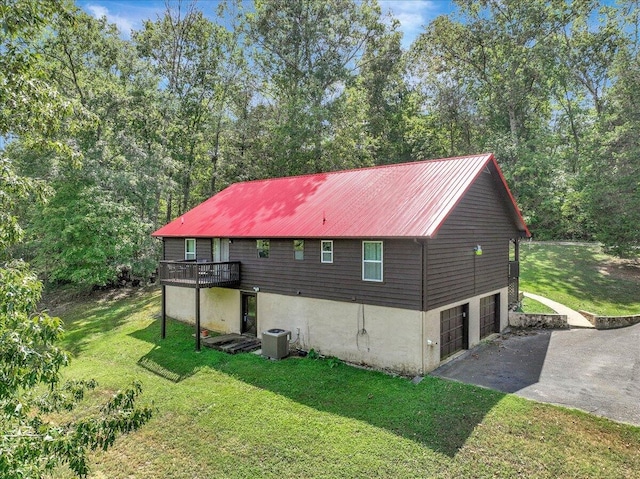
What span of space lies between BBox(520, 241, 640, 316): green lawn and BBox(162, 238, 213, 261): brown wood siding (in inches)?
576

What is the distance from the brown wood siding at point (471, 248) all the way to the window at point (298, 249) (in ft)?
15.3

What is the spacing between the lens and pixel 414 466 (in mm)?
7562

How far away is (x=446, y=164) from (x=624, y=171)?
1429cm

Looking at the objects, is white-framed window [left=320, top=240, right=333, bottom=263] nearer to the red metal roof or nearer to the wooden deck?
the red metal roof

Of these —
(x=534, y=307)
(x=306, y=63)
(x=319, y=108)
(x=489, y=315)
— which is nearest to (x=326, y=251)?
(x=489, y=315)

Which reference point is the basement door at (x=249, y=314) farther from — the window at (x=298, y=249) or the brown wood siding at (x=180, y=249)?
the window at (x=298, y=249)

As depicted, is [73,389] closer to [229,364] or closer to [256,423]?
[256,423]

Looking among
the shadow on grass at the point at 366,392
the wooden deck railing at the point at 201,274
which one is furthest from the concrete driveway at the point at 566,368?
the wooden deck railing at the point at 201,274

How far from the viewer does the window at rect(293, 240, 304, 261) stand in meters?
14.0

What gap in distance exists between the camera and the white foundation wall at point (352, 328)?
37.7 feet

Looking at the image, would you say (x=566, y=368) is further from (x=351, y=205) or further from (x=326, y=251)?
(x=351, y=205)

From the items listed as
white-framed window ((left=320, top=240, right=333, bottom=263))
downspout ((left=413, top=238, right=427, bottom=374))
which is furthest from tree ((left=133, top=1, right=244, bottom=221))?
downspout ((left=413, top=238, right=427, bottom=374))

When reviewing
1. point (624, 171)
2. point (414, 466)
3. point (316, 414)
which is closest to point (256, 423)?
point (316, 414)

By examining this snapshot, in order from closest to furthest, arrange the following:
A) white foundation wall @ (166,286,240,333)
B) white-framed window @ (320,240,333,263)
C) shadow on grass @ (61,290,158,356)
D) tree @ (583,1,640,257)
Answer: white-framed window @ (320,240,333,263)
white foundation wall @ (166,286,240,333)
shadow on grass @ (61,290,158,356)
tree @ (583,1,640,257)
